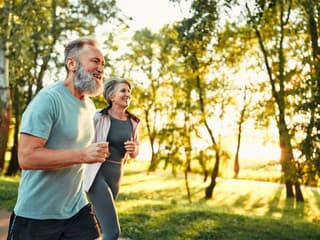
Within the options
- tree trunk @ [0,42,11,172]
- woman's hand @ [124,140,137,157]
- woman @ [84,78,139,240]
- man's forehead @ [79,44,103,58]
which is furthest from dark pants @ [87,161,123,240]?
tree trunk @ [0,42,11,172]

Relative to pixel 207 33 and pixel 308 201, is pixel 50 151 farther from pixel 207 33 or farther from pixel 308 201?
pixel 308 201

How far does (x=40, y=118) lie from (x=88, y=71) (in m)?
0.45

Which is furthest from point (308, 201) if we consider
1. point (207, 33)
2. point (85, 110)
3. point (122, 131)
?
point (85, 110)

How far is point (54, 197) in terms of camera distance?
2.76 meters

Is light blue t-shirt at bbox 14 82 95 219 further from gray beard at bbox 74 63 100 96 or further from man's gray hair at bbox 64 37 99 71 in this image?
man's gray hair at bbox 64 37 99 71

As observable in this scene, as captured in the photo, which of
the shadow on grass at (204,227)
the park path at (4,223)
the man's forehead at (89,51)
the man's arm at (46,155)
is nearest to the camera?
the man's arm at (46,155)

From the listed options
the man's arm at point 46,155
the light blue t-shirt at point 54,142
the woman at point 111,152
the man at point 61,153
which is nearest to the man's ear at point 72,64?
the man at point 61,153

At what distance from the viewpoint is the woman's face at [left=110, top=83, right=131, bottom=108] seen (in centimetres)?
522

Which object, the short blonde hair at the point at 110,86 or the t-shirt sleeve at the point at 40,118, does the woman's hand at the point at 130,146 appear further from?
the t-shirt sleeve at the point at 40,118

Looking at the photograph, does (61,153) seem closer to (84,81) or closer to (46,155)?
(46,155)

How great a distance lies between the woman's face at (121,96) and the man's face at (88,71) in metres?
2.31

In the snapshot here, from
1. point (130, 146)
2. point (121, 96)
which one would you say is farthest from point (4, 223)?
point (130, 146)

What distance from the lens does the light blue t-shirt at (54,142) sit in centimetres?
259

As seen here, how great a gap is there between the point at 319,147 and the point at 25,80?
55.1ft
